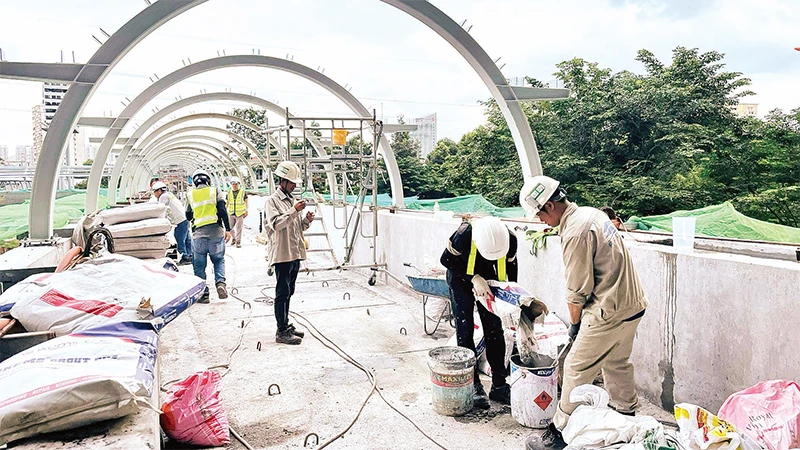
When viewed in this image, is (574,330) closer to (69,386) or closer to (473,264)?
(473,264)

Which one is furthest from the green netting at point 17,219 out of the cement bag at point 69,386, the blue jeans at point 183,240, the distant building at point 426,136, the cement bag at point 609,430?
the distant building at point 426,136

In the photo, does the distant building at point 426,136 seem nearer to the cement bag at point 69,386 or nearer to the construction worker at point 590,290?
the construction worker at point 590,290

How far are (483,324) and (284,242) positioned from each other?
8.16 feet

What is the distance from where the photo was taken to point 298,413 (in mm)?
3869

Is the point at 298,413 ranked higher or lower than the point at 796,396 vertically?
lower

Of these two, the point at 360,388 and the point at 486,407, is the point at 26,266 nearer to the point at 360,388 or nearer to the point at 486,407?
the point at 360,388

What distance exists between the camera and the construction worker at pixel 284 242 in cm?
553

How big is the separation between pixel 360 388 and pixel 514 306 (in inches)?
62.0

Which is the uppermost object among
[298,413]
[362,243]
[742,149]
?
[742,149]

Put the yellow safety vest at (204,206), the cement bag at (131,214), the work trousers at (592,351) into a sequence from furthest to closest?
the yellow safety vest at (204,206) → the cement bag at (131,214) → the work trousers at (592,351)

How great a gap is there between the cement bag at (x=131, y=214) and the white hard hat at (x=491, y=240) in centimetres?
543

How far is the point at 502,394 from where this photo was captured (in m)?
4.04

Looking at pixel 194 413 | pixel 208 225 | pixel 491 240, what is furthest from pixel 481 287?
pixel 208 225

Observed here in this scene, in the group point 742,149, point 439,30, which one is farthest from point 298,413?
point 742,149
